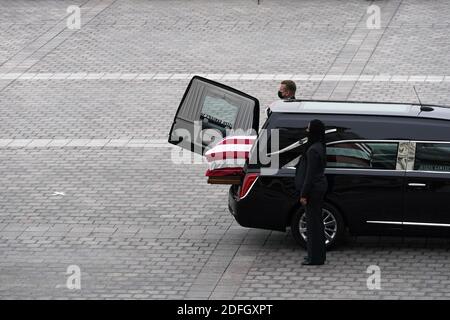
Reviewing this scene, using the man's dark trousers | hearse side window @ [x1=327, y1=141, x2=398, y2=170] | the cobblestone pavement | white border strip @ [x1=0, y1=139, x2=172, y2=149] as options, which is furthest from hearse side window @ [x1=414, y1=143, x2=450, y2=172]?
white border strip @ [x1=0, y1=139, x2=172, y2=149]


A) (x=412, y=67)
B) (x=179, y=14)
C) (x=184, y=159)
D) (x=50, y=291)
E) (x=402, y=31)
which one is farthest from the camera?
(x=179, y=14)

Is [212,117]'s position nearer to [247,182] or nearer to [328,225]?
[247,182]

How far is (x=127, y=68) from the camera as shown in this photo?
72.6 ft

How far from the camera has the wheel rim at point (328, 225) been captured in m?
13.0

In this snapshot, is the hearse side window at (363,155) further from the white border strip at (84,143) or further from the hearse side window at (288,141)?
the white border strip at (84,143)

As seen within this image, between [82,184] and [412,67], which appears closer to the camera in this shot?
[82,184]

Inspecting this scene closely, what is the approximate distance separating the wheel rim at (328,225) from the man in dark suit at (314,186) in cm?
31

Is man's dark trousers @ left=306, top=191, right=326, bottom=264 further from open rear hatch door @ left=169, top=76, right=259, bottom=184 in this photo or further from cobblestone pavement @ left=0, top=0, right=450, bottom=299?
open rear hatch door @ left=169, top=76, right=259, bottom=184

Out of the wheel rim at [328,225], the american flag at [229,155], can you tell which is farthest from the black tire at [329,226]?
the american flag at [229,155]

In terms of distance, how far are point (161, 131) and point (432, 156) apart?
253 inches

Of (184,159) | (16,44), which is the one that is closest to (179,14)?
(16,44)

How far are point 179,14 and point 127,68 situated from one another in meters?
4.47

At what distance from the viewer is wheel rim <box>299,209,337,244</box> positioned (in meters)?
13.0

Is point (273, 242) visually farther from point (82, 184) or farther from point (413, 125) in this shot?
point (82, 184)
